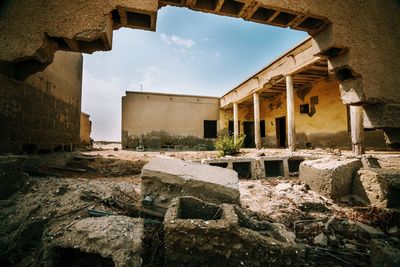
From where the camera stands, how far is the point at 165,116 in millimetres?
14844

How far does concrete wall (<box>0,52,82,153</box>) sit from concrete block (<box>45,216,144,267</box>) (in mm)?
2239

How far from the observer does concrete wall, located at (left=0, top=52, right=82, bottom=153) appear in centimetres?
305

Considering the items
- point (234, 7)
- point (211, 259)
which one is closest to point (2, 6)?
point (234, 7)

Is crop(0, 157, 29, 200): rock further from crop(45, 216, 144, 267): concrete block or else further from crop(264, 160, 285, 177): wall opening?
crop(264, 160, 285, 177): wall opening

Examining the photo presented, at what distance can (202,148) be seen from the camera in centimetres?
1471

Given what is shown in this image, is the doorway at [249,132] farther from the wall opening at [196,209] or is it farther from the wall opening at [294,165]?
the wall opening at [196,209]

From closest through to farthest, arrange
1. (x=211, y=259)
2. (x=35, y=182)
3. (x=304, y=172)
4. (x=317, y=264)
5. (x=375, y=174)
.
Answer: (x=211, y=259)
(x=317, y=264)
(x=35, y=182)
(x=375, y=174)
(x=304, y=172)

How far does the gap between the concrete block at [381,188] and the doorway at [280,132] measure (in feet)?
34.0

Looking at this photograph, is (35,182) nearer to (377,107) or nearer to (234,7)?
(234,7)

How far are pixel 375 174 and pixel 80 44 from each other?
4.78 meters

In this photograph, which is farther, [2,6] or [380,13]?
[380,13]

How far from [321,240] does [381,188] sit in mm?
1691

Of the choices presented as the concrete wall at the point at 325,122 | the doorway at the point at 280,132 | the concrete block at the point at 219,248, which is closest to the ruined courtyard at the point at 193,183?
the concrete block at the point at 219,248

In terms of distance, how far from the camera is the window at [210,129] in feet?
53.1
